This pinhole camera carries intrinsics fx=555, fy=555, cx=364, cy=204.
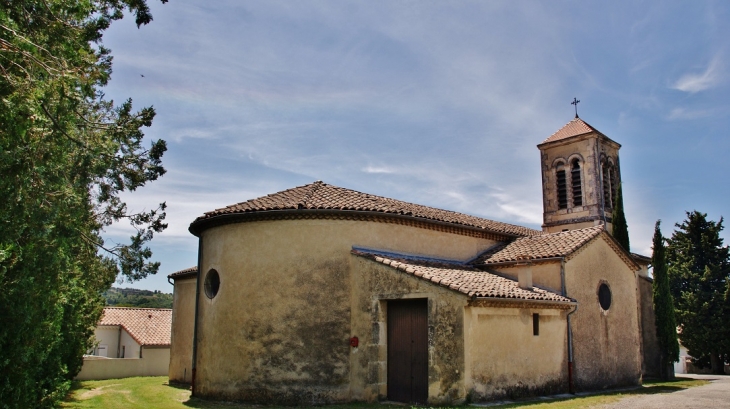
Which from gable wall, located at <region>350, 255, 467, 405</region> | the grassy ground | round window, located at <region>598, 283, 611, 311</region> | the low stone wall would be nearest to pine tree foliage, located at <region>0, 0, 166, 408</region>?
the grassy ground

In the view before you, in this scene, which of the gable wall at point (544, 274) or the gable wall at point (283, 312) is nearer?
the gable wall at point (283, 312)

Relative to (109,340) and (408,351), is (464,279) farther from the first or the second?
(109,340)

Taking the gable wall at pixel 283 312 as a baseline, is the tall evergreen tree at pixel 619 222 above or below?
above

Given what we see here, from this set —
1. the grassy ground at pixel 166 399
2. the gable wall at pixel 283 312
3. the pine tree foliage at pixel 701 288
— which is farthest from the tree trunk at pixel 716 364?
the gable wall at pixel 283 312

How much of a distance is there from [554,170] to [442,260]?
52.8 feet

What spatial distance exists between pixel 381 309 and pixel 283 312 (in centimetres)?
287

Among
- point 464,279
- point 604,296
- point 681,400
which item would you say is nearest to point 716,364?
point 604,296

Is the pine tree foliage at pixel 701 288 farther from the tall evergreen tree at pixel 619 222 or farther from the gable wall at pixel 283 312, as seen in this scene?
the gable wall at pixel 283 312

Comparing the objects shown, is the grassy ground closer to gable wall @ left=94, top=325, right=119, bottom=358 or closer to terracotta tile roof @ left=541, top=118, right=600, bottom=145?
terracotta tile roof @ left=541, top=118, right=600, bottom=145

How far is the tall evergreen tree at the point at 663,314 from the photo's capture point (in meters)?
25.9

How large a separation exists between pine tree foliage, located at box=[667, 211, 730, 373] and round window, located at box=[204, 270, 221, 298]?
2983cm

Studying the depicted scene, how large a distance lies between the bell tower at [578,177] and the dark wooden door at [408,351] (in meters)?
18.3

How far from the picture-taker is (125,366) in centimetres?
3088

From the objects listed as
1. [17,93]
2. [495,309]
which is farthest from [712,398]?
[17,93]
